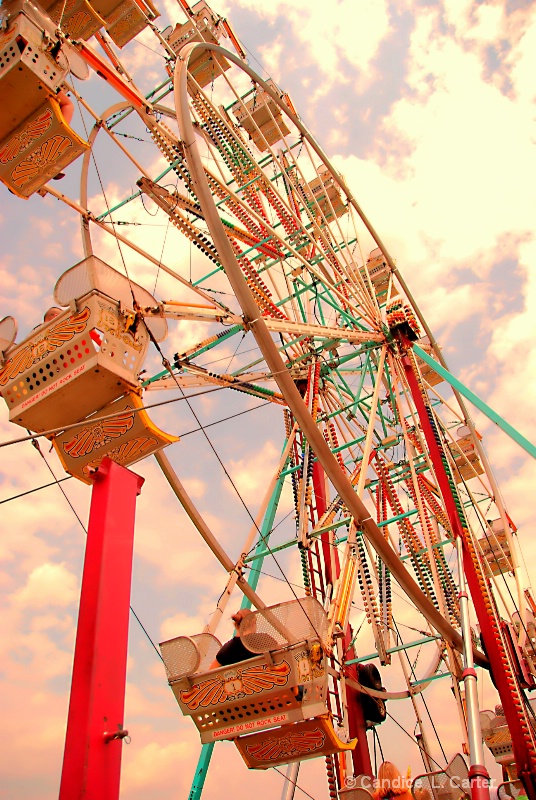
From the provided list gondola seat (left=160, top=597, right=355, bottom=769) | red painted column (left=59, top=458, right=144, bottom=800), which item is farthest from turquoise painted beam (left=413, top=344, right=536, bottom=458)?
red painted column (left=59, top=458, right=144, bottom=800)

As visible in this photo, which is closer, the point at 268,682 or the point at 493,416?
the point at 268,682

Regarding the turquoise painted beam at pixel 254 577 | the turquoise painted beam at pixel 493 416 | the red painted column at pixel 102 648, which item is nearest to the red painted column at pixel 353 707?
the turquoise painted beam at pixel 254 577

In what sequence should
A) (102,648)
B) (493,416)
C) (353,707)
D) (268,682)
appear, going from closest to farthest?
(102,648) < (268,682) < (493,416) < (353,707)

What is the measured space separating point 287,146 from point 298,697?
1127 cm

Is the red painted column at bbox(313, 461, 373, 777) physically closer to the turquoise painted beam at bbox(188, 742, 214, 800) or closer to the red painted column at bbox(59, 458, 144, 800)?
the turquoise painted beam at bbox(188, 742, 214, 800)

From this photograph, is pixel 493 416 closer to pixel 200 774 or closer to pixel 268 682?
pixel 268 682

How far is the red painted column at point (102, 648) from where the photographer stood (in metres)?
3.58

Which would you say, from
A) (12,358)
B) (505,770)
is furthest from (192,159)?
(505,770)

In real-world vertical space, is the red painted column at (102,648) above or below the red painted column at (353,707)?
below

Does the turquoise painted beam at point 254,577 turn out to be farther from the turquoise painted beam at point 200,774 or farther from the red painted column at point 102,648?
the red painted column at point 102,648

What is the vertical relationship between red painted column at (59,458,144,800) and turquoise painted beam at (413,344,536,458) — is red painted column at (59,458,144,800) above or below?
below

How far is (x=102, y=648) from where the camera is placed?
12.8 feet

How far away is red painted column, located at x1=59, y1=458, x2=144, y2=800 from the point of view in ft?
11.7

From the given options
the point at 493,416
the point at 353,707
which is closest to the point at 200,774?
the point at 353,707
